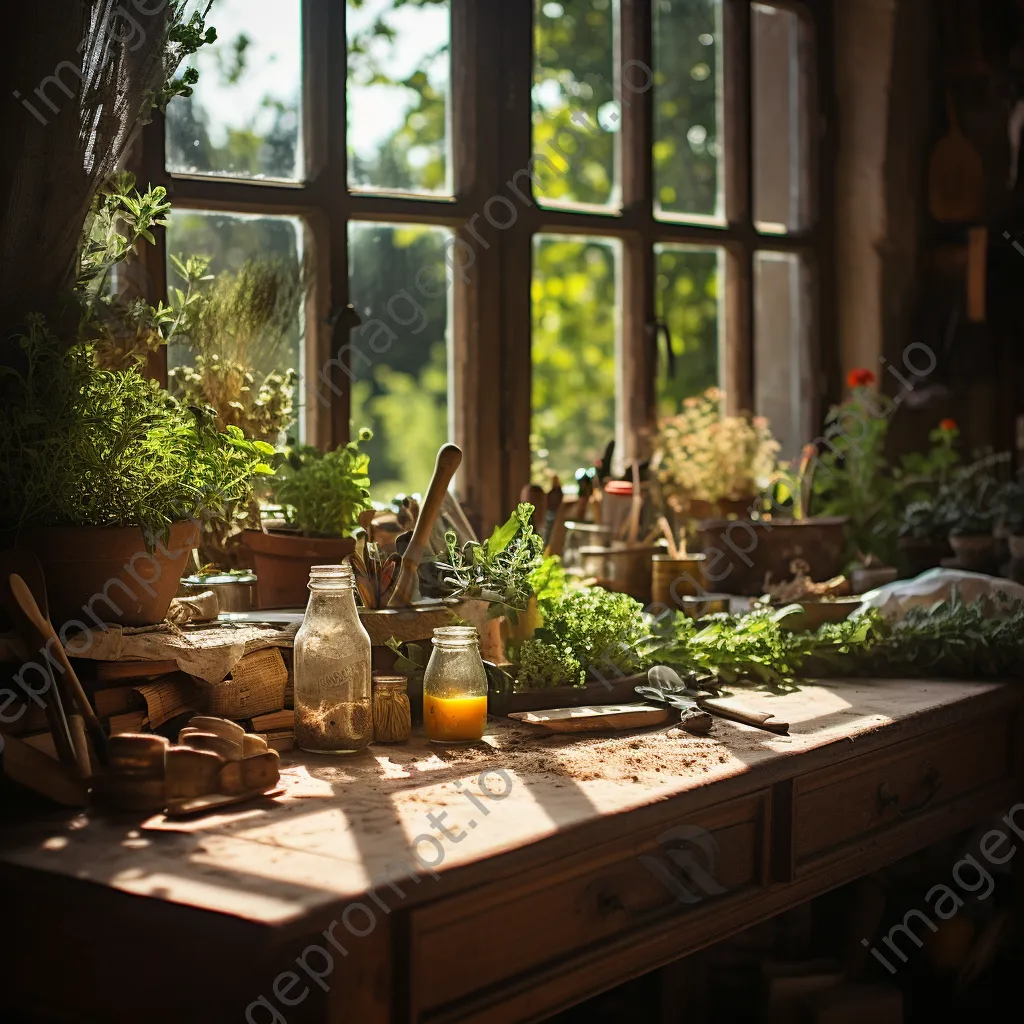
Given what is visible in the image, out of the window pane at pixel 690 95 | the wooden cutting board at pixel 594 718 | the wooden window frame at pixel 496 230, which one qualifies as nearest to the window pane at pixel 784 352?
the wooden window frame at pixel 496 230

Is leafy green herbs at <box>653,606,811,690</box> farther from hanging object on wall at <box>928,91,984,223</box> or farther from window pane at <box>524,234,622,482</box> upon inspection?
window pane at <box>524,234,622,482</box>

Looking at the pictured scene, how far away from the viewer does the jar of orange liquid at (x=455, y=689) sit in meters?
1.91

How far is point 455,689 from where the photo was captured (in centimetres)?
191

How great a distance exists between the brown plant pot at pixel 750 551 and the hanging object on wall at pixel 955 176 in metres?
1.19

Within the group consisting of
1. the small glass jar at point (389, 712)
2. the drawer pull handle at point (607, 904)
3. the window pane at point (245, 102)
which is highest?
the window pane at point (245, 102)

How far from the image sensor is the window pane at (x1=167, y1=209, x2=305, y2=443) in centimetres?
235

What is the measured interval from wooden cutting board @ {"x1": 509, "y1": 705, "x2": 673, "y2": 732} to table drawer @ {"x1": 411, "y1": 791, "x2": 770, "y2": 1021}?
0.79 ft

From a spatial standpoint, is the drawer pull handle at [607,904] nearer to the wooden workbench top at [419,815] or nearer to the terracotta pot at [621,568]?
the wooden workbench top at [419,815]

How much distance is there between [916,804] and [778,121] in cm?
221

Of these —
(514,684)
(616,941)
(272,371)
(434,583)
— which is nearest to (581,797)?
(616,941)

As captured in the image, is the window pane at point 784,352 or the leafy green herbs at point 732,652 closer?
the leafy green herbs at point 732,652

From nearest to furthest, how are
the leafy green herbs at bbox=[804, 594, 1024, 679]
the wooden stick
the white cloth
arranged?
the leafy green herbs at bbox=[804, 594, 1024, 679] < the white cloth < the wooden stick

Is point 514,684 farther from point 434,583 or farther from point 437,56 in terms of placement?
point 437,56

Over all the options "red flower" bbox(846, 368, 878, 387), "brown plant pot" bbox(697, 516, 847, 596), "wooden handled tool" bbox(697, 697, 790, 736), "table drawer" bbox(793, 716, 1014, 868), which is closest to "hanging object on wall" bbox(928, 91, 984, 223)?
"red flower" bbox(846, 368, 878, 387)
